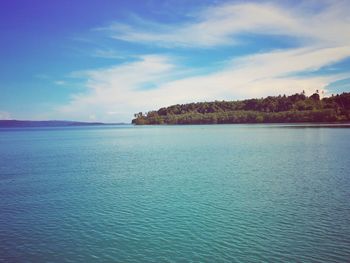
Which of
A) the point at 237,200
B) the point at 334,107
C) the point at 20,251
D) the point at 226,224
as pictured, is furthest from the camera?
the point at 334,107

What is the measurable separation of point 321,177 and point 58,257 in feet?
76.3

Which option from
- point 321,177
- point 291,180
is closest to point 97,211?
point 291,180

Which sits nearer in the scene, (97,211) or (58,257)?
(58,257)

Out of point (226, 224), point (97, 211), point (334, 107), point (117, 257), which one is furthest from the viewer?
point (334, 107)

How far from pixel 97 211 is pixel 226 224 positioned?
831cm

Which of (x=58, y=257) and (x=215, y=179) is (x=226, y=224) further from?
(x=215, y=179)

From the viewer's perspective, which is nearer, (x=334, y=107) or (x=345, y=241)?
(x=345, y=241)

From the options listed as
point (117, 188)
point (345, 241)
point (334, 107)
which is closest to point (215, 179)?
point (117, 188)

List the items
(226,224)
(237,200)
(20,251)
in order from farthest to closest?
(237,200) → (226,224) → (20,251)

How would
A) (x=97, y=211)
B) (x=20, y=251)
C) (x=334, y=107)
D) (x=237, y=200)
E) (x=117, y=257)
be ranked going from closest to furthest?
(x=117, y=257), (x=20, y=251), (x=97, y=211), (x=237, y=200), (x=334, y=107)

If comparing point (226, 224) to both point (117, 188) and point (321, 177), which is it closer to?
point (117, 188)

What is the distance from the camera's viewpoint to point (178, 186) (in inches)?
1032

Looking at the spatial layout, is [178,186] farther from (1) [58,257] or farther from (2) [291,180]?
(1) [58,257]

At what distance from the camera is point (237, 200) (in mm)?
21344
